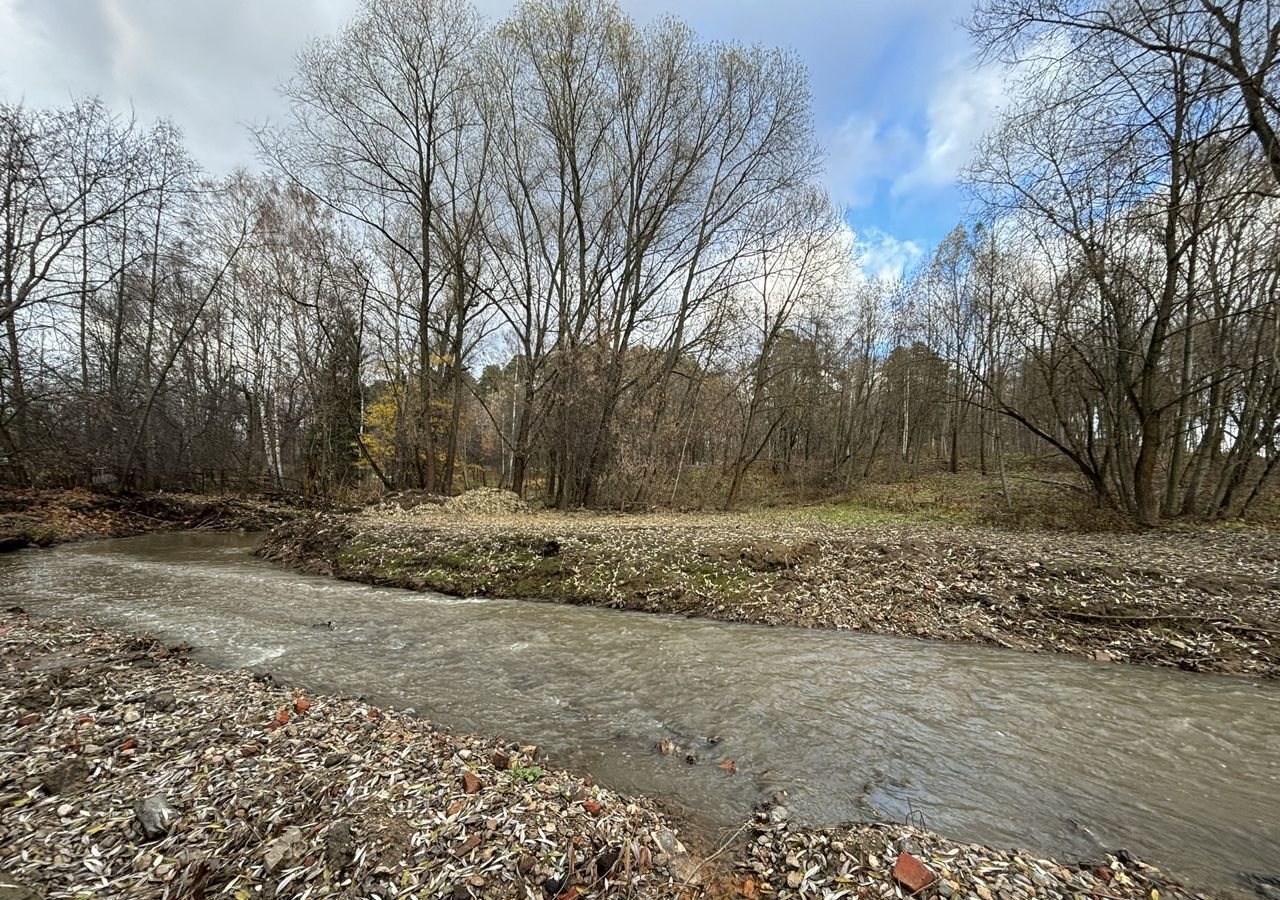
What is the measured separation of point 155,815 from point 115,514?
19997mm

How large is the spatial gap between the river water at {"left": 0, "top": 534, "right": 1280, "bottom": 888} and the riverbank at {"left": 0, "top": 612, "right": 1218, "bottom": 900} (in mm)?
472

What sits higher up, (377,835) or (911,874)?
(377,835)

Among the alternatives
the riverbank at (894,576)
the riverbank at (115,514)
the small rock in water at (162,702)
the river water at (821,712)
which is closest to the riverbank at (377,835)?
the small rock in water at (162,702)

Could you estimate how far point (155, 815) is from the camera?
2.74 metres

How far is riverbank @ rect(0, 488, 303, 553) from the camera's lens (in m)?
13.8

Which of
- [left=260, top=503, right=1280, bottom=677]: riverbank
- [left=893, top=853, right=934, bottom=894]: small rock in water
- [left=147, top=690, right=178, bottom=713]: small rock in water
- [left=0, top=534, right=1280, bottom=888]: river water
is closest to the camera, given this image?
[left=893, top=853, right=934, bottom=894]: small rock in water

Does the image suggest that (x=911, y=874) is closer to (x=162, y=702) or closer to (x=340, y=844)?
(x=340, y=844)

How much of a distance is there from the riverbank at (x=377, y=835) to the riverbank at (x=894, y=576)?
510cm

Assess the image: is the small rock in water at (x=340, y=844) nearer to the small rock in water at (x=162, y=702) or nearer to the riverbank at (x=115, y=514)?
the small rock in water at (x=162, y=702)

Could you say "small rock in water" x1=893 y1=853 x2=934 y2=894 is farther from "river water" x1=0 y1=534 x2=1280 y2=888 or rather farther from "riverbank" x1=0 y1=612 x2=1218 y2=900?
"river water" x1=0 y1=534 x2=1280 y2=888

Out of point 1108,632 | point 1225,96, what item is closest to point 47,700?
point 1108,632

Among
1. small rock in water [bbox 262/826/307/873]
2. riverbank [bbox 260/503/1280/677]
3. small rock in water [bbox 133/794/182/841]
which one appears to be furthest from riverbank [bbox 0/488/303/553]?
small rock in water [bbox 262/826/307/873]

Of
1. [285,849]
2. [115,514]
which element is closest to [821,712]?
[285,849]

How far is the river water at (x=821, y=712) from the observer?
3.49m
